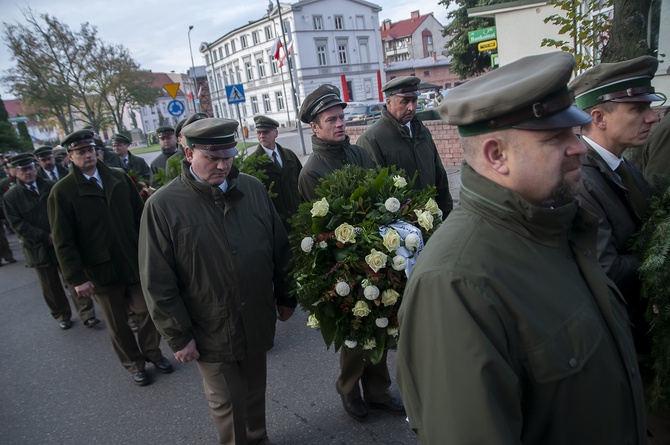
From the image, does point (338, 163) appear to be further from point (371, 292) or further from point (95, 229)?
point (95, 229)

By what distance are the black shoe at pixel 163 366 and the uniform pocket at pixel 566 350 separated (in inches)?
168

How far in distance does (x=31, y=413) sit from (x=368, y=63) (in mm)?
59510

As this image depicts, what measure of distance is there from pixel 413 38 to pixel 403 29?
3.36 meters

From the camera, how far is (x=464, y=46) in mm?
22266

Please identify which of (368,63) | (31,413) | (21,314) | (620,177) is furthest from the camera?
Answer: (368,63)

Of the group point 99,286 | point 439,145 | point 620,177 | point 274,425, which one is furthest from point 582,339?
point 439,145

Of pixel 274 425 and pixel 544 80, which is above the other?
pixel 544 80

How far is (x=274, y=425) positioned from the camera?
3713mm

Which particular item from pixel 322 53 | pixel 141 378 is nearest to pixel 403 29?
pixel 322 53

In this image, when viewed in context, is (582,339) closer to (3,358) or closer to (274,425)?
(274,425)

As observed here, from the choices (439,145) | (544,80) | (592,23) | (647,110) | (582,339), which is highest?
(592,23)

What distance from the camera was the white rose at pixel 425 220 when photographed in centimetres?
295

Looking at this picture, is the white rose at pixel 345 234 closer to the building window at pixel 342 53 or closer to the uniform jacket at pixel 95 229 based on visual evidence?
the uniform jacket at pixel 95 229

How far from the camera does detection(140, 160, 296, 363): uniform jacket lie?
2955mm
